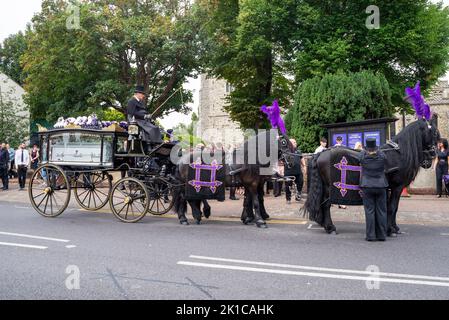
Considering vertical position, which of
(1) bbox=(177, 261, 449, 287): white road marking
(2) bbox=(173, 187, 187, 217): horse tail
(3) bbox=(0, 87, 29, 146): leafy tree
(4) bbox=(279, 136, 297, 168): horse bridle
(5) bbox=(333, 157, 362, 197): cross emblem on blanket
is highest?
(3) bbox=(0, 87, 29, 146): leafy tree

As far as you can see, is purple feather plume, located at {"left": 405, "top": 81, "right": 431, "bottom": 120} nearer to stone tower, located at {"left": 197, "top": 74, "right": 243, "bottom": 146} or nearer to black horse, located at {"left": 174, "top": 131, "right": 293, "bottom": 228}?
black horse, located at {"left": 174, "top": 131, "right": 293, "bottom": 228}

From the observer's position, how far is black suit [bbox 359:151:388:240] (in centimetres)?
786

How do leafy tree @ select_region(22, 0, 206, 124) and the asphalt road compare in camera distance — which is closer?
the asphalt road

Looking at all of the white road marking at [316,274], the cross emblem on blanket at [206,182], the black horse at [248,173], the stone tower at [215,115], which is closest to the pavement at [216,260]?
the white road marking at [316,274]

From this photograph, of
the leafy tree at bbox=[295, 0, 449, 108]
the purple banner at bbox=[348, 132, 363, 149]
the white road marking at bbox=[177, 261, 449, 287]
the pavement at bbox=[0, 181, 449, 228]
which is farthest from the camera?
the leafy tree at bbox=[295, 0, 449, 108]

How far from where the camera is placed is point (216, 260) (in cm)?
636

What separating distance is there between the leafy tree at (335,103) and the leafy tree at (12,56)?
35.0m

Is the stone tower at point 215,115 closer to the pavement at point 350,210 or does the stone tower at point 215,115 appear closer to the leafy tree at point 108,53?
the leafy tree at point 108,53

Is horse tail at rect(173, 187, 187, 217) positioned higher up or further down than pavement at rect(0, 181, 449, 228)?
higher up

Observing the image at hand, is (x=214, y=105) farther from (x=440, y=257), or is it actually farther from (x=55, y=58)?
(x=440, y=257)

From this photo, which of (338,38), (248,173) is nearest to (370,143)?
(248,173)

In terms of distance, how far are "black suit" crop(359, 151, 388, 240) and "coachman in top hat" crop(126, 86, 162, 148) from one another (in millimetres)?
4753

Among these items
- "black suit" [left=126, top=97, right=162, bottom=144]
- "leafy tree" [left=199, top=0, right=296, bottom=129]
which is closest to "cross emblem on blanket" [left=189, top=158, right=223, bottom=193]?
"black suit" [left=126, top=97, right=162, bottom=144]

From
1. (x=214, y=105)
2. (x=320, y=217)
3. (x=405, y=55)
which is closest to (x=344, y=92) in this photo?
(x=405, y=55)
